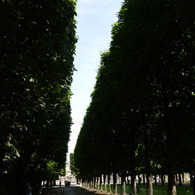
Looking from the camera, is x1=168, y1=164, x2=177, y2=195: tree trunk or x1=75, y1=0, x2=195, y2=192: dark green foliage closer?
x1=75, y1=0, x2=195, y2=192: dark green foliage

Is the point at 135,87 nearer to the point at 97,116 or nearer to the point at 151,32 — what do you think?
the point at 151,32

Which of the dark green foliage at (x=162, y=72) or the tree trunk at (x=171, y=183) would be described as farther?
the tree trunk at (x=171, y=183)

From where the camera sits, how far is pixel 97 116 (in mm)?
27188

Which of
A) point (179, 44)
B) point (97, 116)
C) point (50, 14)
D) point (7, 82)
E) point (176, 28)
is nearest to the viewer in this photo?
point (50, 14)

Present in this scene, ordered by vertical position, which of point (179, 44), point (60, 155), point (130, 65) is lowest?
point (60, 155)

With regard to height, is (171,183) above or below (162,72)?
below

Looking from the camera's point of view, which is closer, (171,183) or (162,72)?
(171,183)

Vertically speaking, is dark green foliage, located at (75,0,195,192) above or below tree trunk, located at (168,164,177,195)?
above

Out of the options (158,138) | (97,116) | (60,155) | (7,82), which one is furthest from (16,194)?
(7,82)

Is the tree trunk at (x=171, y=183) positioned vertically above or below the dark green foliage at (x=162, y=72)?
below

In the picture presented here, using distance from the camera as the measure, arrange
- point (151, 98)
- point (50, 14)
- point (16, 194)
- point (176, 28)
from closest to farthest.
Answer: point (50, 14) < point (176, 28) < point (151, 98) < point (16, 194)

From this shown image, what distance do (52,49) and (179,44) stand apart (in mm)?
7469

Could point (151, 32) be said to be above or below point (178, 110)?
above

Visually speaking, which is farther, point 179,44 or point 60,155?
point 60,155
